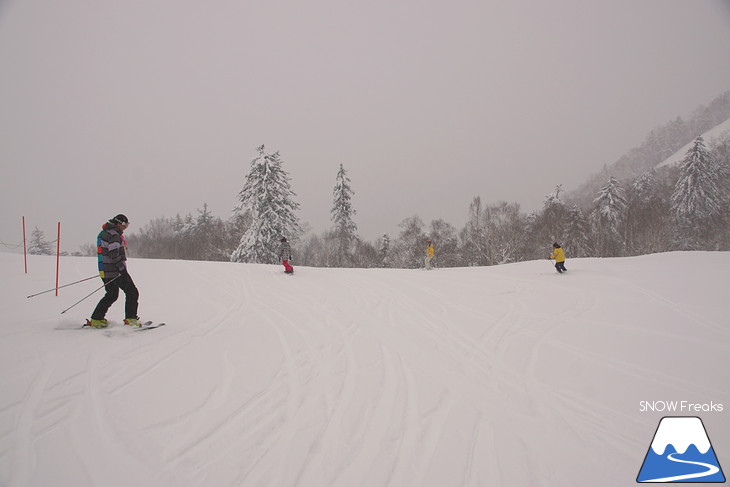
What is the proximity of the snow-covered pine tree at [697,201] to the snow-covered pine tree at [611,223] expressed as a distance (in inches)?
173

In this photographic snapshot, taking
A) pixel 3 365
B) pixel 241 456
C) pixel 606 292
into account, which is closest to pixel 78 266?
pixel 3 365

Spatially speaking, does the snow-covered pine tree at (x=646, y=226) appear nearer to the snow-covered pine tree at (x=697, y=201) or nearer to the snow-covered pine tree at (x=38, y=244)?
the snow-covered pine tree at (x=697, y=201)

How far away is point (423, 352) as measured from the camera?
16.4 feet

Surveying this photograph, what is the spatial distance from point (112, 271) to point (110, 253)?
0.34 meters

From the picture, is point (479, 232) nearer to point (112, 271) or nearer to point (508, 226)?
point (508, 226)

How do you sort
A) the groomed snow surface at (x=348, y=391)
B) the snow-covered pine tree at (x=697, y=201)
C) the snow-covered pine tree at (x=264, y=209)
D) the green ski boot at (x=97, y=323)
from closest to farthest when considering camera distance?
1. the groomed snow surface at (x=348, y=391)
2. the green ski boot at (x=97, y=323)
3. the snow-covered pine tree at (x=264, y=209)
4. the snow-covered pine tree at (x=697, y=201)

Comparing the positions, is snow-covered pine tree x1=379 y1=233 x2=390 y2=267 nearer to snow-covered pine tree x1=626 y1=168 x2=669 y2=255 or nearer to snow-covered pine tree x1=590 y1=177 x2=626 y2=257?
snow-covered pine tree x1=590 y1=177 x2=626 y2=257

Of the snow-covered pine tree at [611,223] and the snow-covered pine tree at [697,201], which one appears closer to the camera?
the snow-covered pine tree at [697,201]

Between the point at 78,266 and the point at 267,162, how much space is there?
16.8 meters

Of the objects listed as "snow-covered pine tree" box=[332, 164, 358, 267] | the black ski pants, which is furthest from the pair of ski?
"snow-covered pine tree" box=[332, 164, 358, 267]

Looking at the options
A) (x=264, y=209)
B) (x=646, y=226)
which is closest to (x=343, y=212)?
(x=264, y=209)

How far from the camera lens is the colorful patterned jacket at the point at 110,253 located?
5457mm

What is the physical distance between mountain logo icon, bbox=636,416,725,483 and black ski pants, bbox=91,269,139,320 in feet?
24.9

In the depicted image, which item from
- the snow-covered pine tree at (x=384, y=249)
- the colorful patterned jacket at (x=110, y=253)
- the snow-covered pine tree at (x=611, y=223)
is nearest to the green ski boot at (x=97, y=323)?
the colorful patterned jacket at (x=110, y=253)
